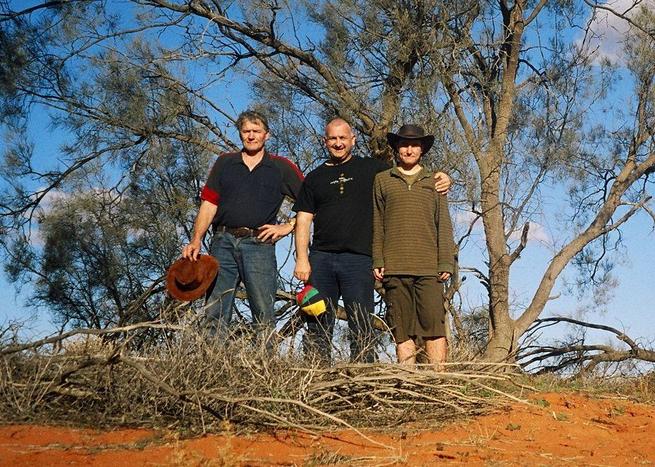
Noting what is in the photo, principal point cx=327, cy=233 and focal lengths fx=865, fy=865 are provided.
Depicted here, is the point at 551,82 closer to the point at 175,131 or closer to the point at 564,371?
the point at 564,371

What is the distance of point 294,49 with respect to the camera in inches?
440

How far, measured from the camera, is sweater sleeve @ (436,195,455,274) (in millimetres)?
5938

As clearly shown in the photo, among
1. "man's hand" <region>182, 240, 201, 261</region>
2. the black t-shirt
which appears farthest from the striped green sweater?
"man's hand" <region>182, 240, 201, 261</region>

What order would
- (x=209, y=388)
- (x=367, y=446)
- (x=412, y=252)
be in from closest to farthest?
(x=367, y=446) → (x=209, y=388) → (x=412, y=252)

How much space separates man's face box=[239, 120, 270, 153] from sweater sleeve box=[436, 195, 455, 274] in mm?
1360

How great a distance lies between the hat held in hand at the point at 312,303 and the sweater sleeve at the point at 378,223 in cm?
47

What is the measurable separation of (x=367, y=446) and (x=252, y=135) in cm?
275

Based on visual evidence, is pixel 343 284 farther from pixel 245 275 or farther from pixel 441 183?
pixel 441 183

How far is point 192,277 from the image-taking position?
244 inches

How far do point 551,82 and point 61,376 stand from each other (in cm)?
948

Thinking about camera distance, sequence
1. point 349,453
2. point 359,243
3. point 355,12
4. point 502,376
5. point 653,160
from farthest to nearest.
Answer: point 653,160
point 355,12
point 359,243
point 502,376
point 349,453

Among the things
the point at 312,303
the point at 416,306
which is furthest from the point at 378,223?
the point at 312,303

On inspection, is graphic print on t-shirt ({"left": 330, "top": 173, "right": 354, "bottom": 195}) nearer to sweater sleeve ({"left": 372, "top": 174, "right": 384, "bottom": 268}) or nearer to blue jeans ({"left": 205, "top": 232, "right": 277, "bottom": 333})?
sweater sleeve ({"left": 372, "top": 174, "right": 384, "bottom": 268})

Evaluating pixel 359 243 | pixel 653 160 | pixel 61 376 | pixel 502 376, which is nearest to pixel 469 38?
pixel 653 160
